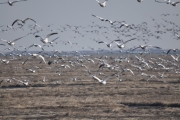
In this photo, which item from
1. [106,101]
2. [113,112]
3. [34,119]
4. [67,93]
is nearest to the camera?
[34,119]

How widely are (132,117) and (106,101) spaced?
7.62m

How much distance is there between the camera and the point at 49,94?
4228cm

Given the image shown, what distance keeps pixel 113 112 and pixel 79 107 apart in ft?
10.7

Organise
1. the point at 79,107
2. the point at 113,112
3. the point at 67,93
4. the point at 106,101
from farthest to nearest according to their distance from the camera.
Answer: the point at 67,93 < the point at 106,101 < the point at 79,107 < the point at 113,112

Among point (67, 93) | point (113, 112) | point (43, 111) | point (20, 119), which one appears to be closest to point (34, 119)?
point (20, 119)

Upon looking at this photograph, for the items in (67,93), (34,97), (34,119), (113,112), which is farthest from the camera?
(67,93)

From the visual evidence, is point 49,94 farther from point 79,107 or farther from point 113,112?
point 113,112

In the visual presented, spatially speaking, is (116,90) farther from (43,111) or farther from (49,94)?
(43,111)

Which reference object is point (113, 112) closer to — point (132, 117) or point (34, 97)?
point (132, 117)

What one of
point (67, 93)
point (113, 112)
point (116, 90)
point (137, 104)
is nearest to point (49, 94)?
point (67, 93)

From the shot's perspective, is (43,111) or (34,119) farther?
(43,111)

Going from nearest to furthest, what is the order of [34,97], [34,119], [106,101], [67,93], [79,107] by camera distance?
[34,119], [79,107], [106,101], [34,97], [67,93]

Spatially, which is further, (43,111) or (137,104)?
(137,104)

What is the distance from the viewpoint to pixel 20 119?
29.1 meters
